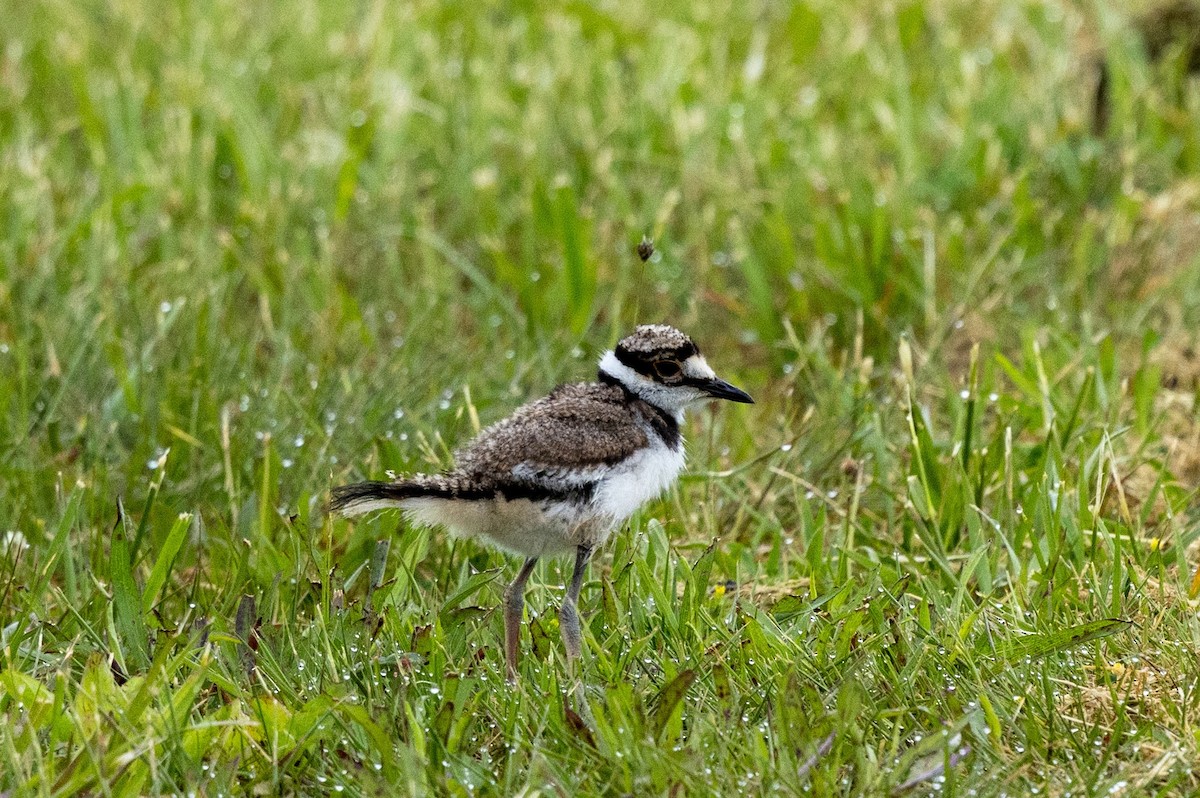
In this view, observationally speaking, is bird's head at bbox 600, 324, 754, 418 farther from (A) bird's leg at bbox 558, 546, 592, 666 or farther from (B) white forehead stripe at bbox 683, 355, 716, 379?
(A) bird's leg at bbox 558, 546, 592, 666

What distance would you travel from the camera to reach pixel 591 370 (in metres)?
5.65

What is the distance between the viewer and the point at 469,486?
12.2 ft

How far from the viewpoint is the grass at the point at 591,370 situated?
131 inches

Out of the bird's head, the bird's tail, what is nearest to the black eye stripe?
the bird's head

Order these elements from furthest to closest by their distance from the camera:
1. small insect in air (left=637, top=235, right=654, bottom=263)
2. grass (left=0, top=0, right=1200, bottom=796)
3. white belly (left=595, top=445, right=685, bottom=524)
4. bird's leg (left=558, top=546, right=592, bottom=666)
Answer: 1. small insect in air (left=637, top=235, right=654, bottom=263)
2. white belly (left=595, top=445, right=685, bottom=524)
3. bird's leg (left=558, top=546, right=592, bottom=666)
4. grass (left=0, top=0, right=1200, bottom=796)

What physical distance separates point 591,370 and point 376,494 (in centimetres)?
202

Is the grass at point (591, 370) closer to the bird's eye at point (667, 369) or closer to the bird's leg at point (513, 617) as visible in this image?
the bird's leg at point (513, 617)

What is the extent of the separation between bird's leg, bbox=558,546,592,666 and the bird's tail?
0.40 m

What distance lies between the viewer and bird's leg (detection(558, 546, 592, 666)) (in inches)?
144

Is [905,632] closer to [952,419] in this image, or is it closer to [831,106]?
[952,419]

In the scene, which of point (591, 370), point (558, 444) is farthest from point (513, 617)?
point (591, 370)

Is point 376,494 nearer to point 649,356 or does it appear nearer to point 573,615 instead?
point 573,615

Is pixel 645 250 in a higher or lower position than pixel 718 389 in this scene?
higher

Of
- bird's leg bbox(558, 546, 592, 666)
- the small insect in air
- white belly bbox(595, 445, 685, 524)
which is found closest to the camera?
bird's leg bbox(558, 546, 592, 666)
